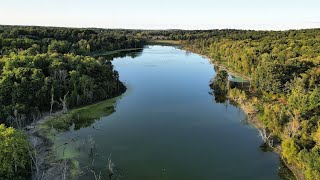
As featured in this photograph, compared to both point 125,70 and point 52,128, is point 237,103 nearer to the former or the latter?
point 52,128

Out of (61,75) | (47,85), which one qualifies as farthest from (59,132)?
(61,75)

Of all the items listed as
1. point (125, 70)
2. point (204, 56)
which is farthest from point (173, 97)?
point (204, 56)

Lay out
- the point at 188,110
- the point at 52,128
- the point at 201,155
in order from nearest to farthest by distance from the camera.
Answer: the point at 201,155, the point at 52,128, the point at 188,110

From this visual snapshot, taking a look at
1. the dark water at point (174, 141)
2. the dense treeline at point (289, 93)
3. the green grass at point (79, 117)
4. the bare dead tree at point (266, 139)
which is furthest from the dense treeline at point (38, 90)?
the bare dead tree at point (266, 139)

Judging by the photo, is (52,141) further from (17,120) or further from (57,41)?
(57,41)

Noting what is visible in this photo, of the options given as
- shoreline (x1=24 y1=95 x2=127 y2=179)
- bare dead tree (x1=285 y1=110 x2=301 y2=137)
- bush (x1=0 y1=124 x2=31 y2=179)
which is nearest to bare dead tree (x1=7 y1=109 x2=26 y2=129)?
shoreline (x1=24 y1=95 x2=127 y2=179)

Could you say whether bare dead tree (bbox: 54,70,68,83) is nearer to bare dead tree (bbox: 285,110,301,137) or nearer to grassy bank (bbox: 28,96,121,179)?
grassy bank (bbox: 28,96,121,179)
